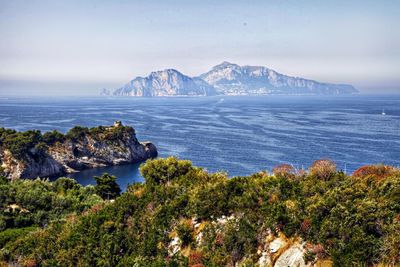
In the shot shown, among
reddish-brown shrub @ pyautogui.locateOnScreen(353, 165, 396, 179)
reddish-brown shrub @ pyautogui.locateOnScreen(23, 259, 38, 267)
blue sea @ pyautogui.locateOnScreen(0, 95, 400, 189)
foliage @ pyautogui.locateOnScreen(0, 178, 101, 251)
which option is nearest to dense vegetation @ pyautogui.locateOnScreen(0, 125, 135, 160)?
blue sea @ pyautogui.locateOnScreen(0, 95, 400, 189)

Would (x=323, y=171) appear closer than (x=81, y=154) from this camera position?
Yes

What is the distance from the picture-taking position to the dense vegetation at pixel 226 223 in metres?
16.0

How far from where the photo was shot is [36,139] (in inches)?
2699

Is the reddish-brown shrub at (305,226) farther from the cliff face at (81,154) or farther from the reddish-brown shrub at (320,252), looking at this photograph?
the cliff face at (81,154)

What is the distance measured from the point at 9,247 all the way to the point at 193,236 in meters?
12.3

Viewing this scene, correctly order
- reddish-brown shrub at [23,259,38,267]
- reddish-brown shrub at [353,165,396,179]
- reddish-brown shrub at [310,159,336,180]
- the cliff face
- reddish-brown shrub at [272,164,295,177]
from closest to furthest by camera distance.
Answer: reddish-brown shrub at [23,259,38,267] → reddish-brown shrub at [353,165,396,179] → reddish-brown shrub at [310,159,336,180] → reddish-brown shrub at [272,164,295,177] → the cliff face

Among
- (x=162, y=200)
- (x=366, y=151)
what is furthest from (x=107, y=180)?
(x=366, y=151)

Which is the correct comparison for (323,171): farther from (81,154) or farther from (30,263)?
(81,154)

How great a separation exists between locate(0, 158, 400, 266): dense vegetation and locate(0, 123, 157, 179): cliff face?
40895mm

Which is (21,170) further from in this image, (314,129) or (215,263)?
(314,129)

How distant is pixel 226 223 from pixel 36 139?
191ft

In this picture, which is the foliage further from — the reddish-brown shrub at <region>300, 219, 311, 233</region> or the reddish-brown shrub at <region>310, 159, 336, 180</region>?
the reddish-brown shrub at <region>300, 219, 311, 233</region>

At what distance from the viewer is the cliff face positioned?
210 feet

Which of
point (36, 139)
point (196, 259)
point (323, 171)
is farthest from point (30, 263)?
point (36, 139)
